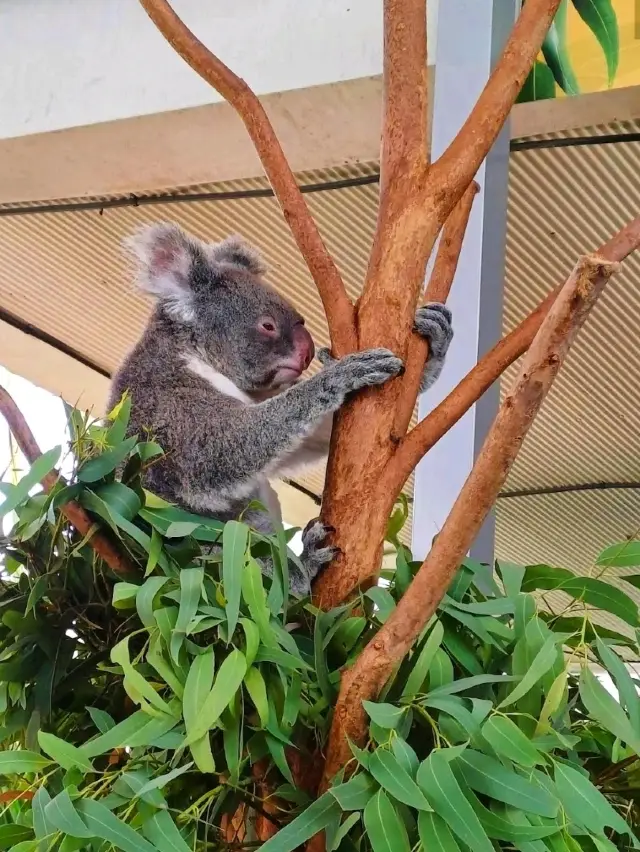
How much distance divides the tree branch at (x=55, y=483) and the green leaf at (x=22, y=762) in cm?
15

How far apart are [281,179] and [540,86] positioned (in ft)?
2.30

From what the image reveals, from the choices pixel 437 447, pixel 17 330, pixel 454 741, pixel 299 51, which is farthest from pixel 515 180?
pixel 17 330

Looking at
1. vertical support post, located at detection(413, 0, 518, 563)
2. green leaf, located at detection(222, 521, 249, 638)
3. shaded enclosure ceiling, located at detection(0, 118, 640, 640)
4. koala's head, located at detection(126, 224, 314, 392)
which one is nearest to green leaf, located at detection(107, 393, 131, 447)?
green leaf, located at detection(222, 521, 249, 638)

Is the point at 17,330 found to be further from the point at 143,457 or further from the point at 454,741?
the point at 454,741

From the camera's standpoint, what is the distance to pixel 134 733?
1.86 feet

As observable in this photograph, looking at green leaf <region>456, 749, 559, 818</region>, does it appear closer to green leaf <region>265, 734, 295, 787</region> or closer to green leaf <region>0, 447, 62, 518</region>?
green leaf <region>265, 734, 295, 787</region>

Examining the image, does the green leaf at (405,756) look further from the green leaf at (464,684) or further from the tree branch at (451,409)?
the tree branch at (451,409)

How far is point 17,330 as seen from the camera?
84.5 inches

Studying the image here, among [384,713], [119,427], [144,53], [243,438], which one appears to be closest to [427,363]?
[243,438]

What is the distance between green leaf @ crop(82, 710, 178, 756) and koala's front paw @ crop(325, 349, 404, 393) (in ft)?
1.20

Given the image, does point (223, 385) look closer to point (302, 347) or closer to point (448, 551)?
point (302, 347)

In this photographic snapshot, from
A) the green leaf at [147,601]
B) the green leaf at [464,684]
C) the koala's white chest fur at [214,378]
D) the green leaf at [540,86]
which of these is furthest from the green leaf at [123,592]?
the green leaf at [540,86]

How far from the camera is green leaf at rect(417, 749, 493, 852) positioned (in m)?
0.50

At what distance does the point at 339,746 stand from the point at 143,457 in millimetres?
278
